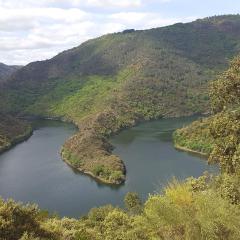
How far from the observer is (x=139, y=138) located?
18950 centimetres

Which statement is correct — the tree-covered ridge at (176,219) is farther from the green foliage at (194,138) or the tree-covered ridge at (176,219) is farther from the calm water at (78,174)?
the green foliage at (194,138)

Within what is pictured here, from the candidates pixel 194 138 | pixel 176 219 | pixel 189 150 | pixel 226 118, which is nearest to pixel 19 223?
pixel 176 219

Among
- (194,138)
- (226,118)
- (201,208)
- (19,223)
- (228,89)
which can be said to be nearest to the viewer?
(201,208)

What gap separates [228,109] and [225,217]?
15.3 metres

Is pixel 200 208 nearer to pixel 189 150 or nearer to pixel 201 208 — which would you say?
pixel 201 208

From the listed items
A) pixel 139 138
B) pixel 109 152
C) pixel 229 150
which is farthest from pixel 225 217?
pixel 139 138

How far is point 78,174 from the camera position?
142 metres

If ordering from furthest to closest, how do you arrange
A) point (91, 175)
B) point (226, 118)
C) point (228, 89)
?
point (91, 175) < point (228, 89) < point (226, 118)

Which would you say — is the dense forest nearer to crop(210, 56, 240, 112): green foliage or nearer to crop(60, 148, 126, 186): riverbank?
crop(210, 56, 240, 112): green foliage

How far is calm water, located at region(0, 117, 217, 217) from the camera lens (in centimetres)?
11375

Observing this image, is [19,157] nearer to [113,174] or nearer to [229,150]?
[113,174]

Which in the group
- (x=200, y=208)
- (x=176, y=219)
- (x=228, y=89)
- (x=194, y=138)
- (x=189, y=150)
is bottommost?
(x=189, y=150)

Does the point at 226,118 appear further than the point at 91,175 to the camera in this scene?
No

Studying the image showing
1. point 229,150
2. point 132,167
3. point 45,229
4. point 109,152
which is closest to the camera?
point 45,229
